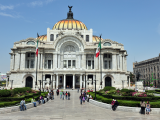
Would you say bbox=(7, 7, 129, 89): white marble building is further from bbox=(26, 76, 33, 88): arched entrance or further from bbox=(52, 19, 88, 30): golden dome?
bbox=(52, 19, 88, 30): golden dome

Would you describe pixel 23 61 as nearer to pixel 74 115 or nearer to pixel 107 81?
pixel 107 81

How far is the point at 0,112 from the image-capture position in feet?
68.7

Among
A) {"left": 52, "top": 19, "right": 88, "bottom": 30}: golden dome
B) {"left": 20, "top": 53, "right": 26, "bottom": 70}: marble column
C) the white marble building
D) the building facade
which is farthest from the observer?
the building facade

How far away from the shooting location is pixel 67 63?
7425cm

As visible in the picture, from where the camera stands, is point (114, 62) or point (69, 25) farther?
point (69, 25)

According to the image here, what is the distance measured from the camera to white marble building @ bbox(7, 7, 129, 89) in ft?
226

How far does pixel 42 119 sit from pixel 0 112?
625 centimetres

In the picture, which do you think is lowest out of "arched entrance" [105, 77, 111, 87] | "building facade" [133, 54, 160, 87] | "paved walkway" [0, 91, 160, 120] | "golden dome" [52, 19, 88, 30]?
"paved walkway" [0, 91, 160, 120]

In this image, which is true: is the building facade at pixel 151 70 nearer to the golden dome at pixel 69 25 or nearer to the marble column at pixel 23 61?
the golden dome at pixel 69 25

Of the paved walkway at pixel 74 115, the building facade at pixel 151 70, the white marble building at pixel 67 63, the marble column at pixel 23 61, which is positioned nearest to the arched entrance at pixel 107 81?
the white marble building at pixel 67 63

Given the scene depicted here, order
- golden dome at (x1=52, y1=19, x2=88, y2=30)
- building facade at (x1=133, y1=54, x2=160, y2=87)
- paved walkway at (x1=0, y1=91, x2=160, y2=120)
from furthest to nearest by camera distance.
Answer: building facade at (x1=133, y1=54, x2=160, y2=87) → golden dome at (x1=52, y1=19, x2=88, y2=30) → paved walkway at (x1=0, y1=91, x2=160, y2=120)

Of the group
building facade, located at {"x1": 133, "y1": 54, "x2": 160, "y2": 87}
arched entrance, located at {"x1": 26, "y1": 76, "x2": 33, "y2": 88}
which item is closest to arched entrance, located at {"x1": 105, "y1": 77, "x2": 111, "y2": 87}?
arched entrance, located at {"x1": 26, "y1": 76, "x2": 33, "y2": 88}

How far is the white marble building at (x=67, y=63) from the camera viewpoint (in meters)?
68.8

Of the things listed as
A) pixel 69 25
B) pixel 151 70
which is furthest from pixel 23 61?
pixel 151 70
